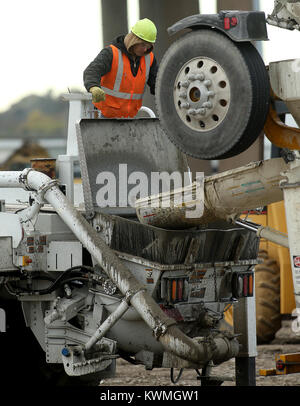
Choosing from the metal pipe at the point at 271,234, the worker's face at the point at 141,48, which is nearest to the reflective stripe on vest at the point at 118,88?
the worker's face at the point at 141,48

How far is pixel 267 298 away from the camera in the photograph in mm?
9328

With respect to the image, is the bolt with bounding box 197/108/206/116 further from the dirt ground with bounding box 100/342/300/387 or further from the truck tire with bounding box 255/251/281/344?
the truck tire with bounding box 255/251/281/344

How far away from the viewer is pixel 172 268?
614 centimetres

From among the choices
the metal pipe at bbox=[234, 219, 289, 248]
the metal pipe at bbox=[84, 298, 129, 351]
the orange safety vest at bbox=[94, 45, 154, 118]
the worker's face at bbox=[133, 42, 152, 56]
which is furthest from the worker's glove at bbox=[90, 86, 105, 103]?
the metal pipe at bbox=[84, 298, 129, 351]

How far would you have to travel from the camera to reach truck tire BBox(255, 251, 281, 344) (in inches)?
368

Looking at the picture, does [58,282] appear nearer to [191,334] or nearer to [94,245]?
[94,245]

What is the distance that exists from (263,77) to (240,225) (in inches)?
71.3

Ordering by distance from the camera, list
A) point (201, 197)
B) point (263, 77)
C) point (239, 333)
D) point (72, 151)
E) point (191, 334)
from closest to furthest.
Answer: point (263, 77) < point (201, 197) < point (191, 334) < point (239, 333) < point (72, 151)

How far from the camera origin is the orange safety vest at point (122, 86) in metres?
7.20

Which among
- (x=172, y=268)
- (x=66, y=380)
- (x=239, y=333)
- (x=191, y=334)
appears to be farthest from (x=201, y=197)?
(x=66, y=380)

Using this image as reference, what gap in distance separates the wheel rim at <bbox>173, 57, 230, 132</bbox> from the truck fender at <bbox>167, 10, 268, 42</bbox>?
0.60ft

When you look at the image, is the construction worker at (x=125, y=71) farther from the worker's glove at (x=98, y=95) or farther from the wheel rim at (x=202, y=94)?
the wheel rim at (x=202, y=94)

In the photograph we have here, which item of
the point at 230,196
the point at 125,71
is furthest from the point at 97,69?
the point at 230,196
